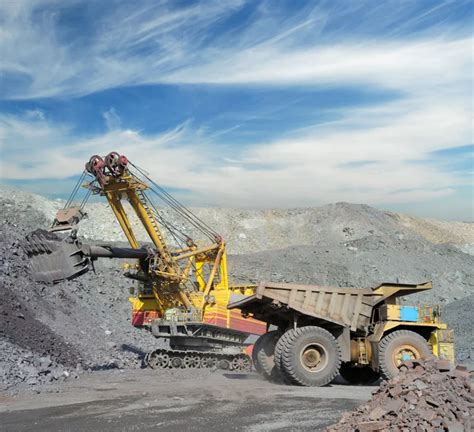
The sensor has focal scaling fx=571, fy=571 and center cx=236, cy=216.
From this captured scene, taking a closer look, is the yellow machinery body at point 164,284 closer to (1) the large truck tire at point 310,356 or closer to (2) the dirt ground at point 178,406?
(2) the dirt ground at point 178,406

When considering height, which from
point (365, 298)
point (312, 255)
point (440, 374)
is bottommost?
point (440, 374)

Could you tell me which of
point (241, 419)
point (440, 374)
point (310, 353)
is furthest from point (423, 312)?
point (241, 419)

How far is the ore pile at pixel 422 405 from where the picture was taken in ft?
20.6

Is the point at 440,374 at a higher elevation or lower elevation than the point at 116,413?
higher

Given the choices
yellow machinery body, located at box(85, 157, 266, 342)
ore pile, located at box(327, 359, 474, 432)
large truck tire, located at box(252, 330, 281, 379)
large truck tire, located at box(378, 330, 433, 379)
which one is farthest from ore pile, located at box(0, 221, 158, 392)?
ore pile, located at box(327, 359, 474, 432)

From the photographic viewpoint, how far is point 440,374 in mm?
7781

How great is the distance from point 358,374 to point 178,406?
17.6 ft

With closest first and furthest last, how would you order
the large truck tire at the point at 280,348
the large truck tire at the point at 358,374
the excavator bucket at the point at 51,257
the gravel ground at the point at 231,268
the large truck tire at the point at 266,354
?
the large truck tire at the point at 280,348 → the excavator bucket at the point at 51,257 → the large truck tire at the point at 266,354 → the large truck tire at the point at 358,374 → the gravel ground at the point at 231,268

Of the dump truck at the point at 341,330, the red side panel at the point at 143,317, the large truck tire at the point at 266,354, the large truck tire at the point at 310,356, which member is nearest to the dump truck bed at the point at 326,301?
the dump truck at the point at 341,330

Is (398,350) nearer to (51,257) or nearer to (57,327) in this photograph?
(51,257)

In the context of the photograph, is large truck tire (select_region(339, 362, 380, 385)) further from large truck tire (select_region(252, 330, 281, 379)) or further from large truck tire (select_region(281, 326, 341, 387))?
large truck tire (select_region(252, 330, 281, 379))

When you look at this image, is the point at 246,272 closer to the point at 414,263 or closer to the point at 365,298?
the point at 414,263

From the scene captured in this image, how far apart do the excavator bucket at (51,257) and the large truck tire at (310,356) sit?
4754 millimetres

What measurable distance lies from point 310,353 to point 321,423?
151 inches
